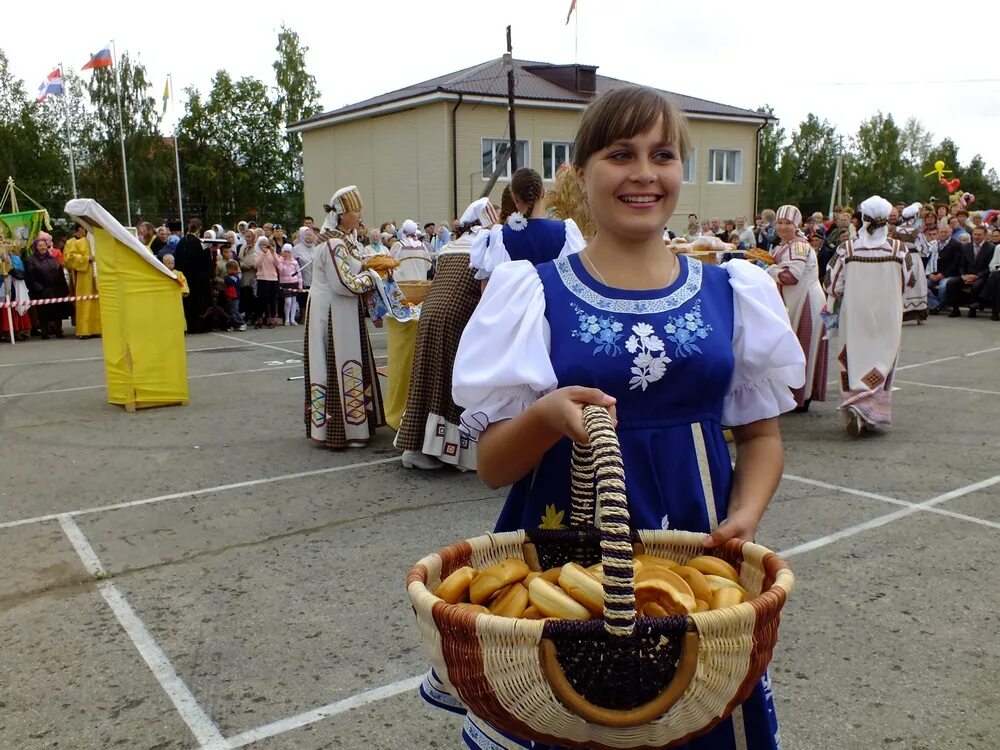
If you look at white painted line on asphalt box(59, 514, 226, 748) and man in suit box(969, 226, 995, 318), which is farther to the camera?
man in suit box(969, 226, 995, 318)

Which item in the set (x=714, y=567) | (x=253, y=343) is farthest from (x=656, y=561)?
(x=253, y=343)

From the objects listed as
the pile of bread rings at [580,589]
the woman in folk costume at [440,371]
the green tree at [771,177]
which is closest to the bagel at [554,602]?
the pile of bread rings at [580,589]

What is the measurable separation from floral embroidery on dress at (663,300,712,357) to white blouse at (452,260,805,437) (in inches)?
5.2

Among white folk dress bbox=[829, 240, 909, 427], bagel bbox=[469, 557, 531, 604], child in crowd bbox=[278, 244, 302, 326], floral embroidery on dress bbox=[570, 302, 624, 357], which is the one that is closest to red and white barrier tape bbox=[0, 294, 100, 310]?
child in crowd bbox=[278, 244, 302, 326]

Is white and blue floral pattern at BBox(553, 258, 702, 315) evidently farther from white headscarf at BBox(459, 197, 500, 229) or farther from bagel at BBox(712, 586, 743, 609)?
white headscarf at BBox(459, 197, 500, 229)

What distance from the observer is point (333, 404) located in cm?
680

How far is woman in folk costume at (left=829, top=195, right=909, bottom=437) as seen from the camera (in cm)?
705

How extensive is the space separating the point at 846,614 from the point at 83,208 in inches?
289

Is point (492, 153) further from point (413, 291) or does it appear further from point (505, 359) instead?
point (505, 359)

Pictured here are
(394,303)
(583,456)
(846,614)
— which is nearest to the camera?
(583,456)

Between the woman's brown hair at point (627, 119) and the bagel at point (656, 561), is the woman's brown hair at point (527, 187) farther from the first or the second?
the bagel at point (656, 561)

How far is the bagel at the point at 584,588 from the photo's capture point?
4.45 feet

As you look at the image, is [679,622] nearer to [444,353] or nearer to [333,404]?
[444,353]

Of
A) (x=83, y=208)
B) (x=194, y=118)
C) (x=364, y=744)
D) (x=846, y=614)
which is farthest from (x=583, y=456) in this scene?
(x=194, y=118)
